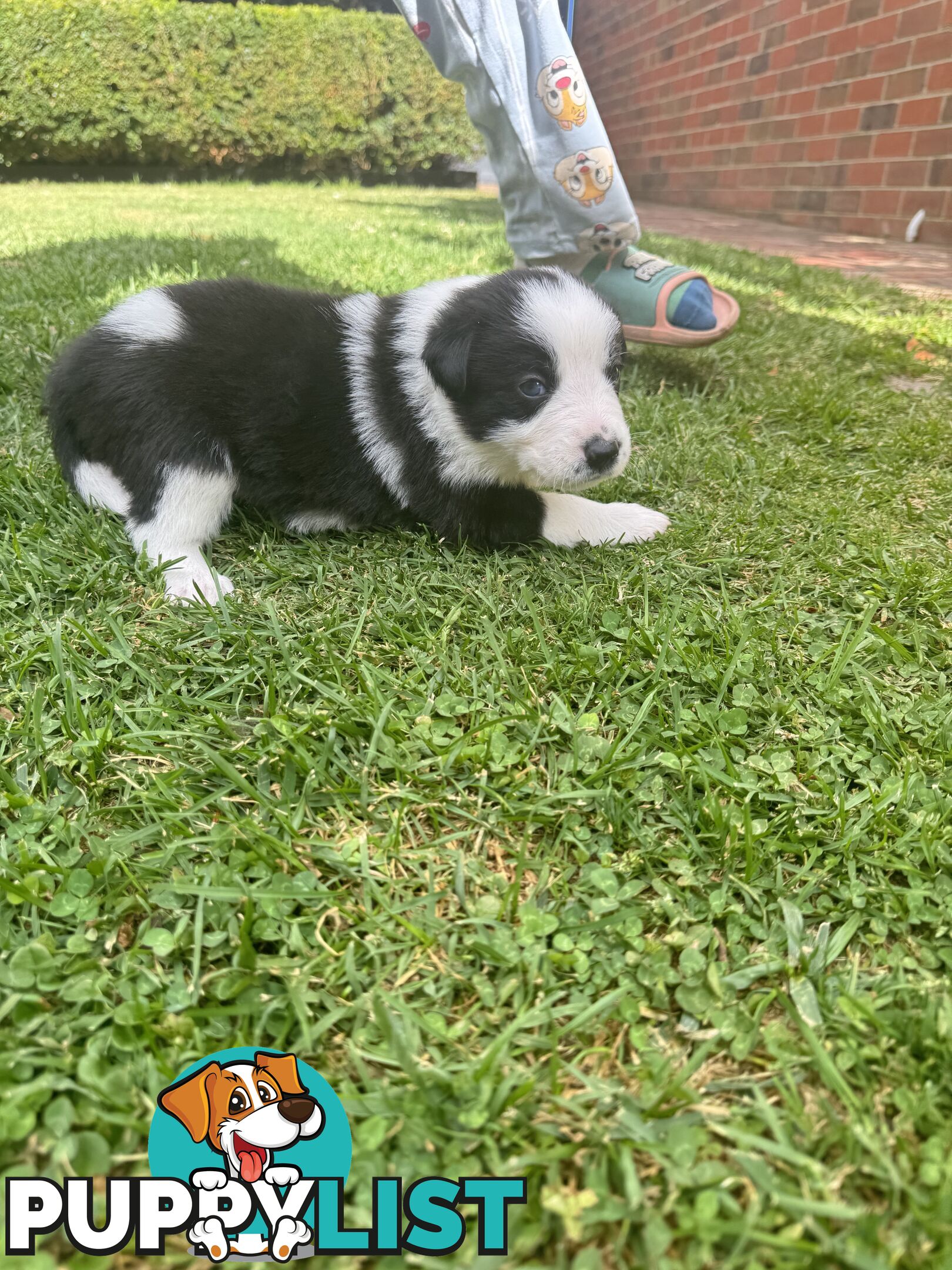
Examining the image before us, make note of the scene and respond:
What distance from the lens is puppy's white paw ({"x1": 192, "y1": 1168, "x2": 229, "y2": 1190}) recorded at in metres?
1.16

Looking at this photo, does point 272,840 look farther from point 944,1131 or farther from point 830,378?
point 830,378

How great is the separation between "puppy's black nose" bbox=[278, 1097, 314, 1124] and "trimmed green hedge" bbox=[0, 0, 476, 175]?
18.0m

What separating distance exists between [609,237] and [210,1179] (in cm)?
454

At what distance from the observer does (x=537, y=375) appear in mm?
2406

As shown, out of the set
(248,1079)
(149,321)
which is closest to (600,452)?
(149,321)

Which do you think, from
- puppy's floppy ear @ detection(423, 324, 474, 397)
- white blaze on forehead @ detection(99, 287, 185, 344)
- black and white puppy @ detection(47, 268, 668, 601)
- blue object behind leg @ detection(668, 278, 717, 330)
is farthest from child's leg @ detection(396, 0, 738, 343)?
white blaze on forehead @ detection(99, 287, 185, 344)

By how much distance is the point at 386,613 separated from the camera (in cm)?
234

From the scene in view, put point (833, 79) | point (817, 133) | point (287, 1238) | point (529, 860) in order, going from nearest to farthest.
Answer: point (287, 1238) → point (529, 860) → point (833, 79) → point (817, 133)

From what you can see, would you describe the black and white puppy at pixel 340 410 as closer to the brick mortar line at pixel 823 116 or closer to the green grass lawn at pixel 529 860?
the green grass lawn at pixel 529 860

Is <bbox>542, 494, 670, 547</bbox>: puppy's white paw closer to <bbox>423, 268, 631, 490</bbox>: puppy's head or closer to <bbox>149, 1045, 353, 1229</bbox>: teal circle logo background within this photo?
<bbox>423, 268, 631, 490</bbox>: puppy's head

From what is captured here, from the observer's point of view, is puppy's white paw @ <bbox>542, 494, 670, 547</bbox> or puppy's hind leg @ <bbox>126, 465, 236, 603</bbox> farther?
puppy's white paw @ <bbox>542, 494, 670, 547</bbox>

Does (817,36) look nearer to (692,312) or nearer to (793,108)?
(793,108)

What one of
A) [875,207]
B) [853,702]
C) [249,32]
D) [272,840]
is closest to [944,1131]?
[853,702]

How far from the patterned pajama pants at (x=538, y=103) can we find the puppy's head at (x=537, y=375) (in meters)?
2.14
